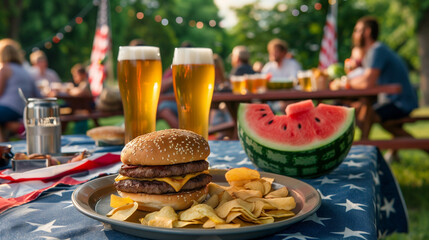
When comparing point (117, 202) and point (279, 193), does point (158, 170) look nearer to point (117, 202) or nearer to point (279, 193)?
point (117, 202)

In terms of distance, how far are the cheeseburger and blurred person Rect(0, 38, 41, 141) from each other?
208 inches

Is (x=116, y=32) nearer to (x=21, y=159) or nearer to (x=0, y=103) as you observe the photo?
(x=0, y=103)

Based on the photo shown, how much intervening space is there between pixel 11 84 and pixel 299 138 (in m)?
5.43

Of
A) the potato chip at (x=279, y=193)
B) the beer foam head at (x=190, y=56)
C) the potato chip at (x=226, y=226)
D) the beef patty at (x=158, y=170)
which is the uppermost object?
the beer foam head at (x=190, y=56)

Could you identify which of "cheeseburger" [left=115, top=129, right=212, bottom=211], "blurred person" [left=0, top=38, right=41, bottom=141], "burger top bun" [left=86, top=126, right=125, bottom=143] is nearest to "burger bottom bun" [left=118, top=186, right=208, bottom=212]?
"cheeseburger" [left=115, top=129, right=212, bottom=211]

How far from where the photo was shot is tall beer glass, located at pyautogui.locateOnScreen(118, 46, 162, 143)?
4.70ft

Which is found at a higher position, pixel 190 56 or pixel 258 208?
pixel 190 56

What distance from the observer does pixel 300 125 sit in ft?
4.72

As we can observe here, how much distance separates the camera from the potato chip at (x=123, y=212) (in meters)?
0.79

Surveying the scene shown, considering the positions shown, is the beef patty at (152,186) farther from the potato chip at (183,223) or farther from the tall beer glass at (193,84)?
the tall beer glass at (193,84)

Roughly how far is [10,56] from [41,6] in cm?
1639

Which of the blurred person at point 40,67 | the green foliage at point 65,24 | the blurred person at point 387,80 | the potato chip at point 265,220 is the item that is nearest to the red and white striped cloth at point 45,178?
the potato chip at point 265,220

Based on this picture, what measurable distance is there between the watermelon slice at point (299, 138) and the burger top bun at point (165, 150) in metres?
0.39

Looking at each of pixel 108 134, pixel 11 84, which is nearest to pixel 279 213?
pixel 108 134
